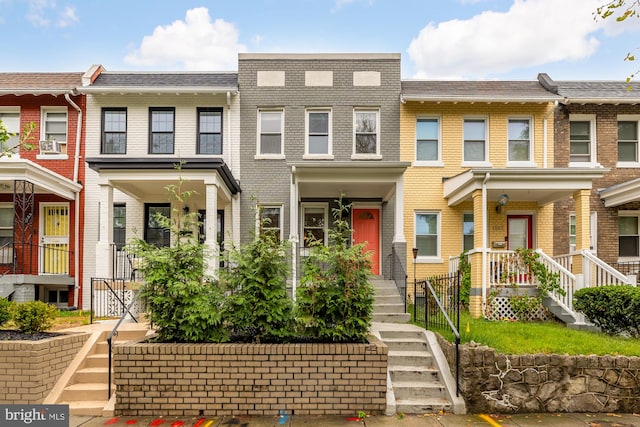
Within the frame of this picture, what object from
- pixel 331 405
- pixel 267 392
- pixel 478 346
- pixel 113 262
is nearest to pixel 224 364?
pixel 267 392

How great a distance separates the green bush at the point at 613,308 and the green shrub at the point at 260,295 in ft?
21.3

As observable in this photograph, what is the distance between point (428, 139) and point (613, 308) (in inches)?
272

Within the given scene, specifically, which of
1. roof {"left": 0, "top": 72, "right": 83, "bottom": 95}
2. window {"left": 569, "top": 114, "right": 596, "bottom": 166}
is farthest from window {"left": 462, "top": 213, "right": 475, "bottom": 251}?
roof {"left": 0, "top": 72, "right": 83, "bottom": 95}

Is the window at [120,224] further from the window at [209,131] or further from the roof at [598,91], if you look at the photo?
the roof at [598,91]

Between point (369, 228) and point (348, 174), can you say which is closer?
Result: point (348, 174)

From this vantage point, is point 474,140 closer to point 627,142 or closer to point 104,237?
point 627,142

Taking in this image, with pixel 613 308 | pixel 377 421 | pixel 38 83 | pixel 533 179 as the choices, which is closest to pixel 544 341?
pixel 613 308

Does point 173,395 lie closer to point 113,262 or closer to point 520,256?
point 113,262

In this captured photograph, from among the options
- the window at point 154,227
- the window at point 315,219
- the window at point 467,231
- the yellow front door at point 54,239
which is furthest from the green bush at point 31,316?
the window at point 467,231

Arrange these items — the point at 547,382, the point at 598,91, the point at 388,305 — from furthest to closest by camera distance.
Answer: the point at 598,91 < the point at 388,305 < the point at 547,382

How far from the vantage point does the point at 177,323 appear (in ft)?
20.5

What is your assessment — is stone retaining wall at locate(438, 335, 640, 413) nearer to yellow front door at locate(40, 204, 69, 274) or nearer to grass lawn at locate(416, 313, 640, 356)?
grass lawn at locate(416, 313, 640, 356)

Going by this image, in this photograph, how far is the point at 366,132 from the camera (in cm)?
1330

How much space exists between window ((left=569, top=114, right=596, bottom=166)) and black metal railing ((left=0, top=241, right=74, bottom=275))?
15955 mm
